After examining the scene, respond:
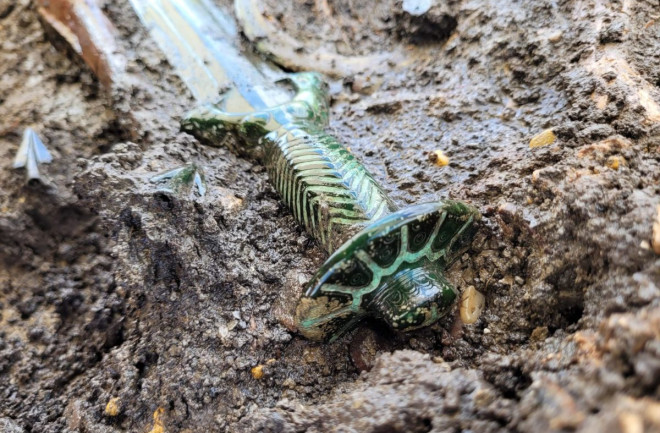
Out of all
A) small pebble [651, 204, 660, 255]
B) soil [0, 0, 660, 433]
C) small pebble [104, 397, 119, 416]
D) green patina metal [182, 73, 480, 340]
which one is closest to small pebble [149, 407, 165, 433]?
soil [0, 0, 660, 433]

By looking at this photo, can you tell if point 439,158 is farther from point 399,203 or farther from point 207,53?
point 207,53

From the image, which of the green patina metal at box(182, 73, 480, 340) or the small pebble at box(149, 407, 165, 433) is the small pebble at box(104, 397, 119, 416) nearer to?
the small pebble at box(149, 407, 165, 433)

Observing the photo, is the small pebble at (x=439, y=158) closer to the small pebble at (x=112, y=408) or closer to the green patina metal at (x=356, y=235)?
the green patina metal at (x=356, y=235)

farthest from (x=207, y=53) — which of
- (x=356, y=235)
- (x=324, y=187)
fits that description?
(x=356, y=235)

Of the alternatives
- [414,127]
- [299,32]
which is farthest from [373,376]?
[299,32]

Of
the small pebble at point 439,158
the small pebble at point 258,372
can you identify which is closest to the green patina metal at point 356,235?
the small pebble at point 258,372

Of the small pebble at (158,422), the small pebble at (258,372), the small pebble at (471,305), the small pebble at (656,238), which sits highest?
the small pebble at (656,238)
